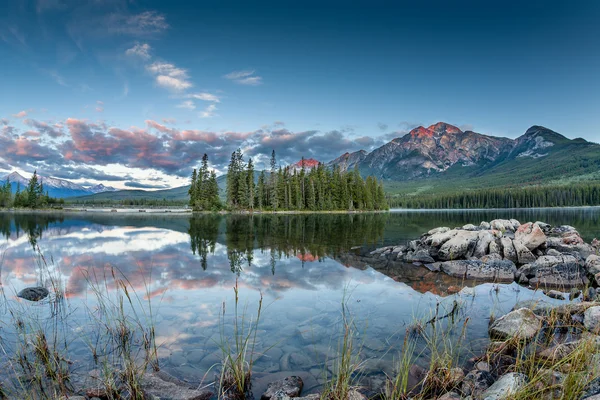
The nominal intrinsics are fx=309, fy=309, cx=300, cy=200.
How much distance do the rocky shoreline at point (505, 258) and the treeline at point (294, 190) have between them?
74218mm

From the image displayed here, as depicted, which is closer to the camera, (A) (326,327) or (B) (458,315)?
(A) (326,327)

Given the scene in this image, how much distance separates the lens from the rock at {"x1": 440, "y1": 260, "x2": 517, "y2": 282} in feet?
49.1

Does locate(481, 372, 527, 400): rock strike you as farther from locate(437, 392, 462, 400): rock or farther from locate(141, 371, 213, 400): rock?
locate(141, 371, 213, 400): rock

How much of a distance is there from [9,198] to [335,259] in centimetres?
14599

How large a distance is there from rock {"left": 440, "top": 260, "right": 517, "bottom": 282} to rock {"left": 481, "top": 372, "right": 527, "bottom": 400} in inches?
429

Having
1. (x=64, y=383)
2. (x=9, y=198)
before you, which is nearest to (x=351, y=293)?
(x=64, y=383)

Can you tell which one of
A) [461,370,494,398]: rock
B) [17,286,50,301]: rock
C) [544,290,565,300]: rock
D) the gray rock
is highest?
the gray rock

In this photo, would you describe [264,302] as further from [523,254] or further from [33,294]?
[523,254]

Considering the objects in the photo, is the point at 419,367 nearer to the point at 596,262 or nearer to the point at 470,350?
the point at 470,350

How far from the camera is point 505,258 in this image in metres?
18.6

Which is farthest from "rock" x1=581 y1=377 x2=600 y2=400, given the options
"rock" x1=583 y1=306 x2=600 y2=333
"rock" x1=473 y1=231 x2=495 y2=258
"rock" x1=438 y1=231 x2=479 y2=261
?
"rock" x1=473 y1=231 x2=495 y2=258

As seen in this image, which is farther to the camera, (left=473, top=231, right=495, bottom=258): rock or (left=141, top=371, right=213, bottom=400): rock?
(left=473, top=231, right=495, bottom=258): rock

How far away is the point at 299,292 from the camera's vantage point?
1190 centimetres

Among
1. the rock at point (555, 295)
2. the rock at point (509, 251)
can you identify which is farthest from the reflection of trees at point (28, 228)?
the rock at point (509, 251)
